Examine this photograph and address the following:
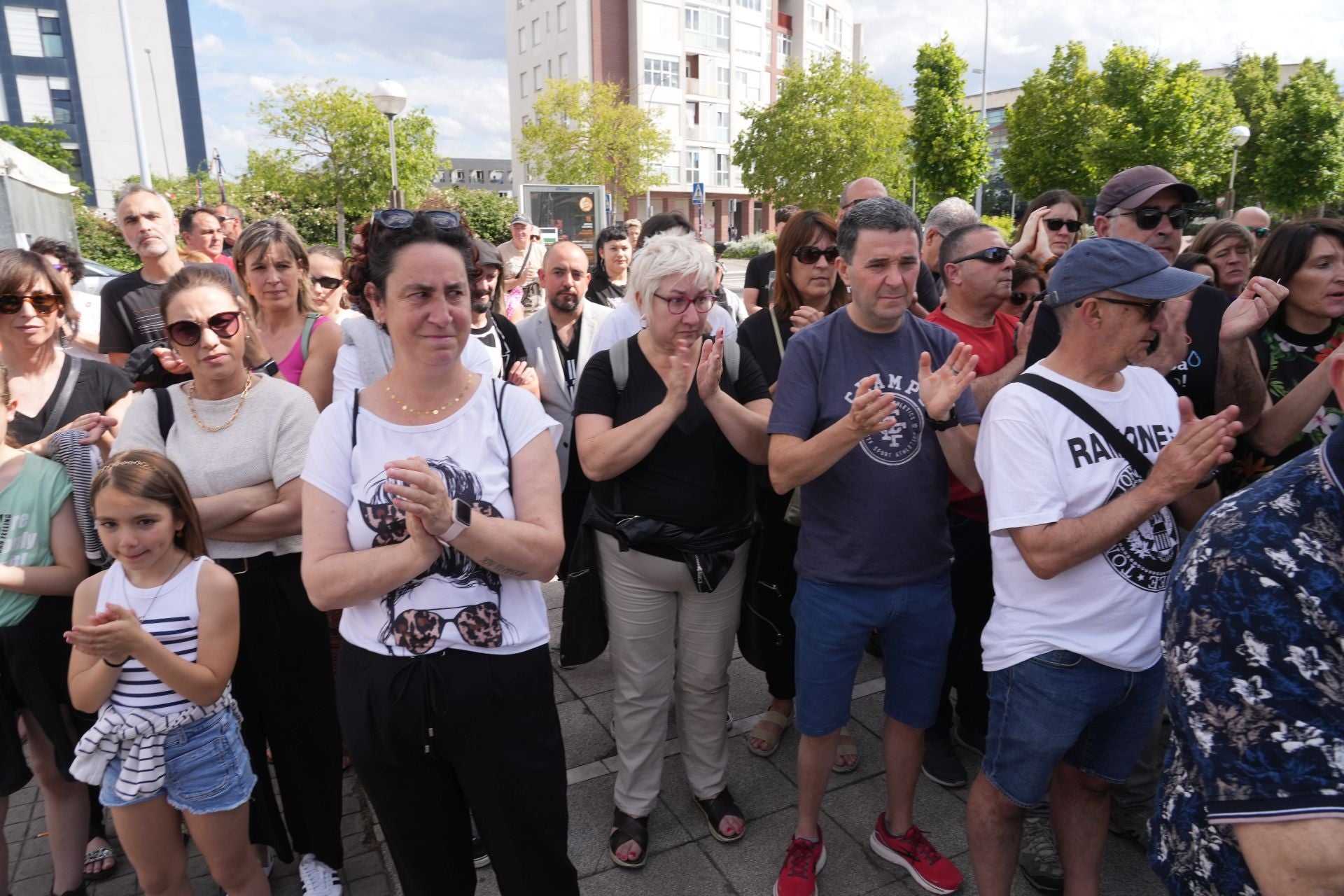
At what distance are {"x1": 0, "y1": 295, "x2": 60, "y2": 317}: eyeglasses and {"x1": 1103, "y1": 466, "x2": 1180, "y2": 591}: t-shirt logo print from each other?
3.69 m

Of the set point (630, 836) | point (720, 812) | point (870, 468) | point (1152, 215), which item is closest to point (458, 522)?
point (870, 468)

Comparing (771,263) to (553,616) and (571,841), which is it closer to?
(553,616)

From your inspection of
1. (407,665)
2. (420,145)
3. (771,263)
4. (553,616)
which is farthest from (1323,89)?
(407,665)

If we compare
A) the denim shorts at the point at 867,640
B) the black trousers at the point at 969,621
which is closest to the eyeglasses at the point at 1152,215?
the black trousers at the point at 969,621

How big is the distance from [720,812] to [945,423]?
1.70 metres

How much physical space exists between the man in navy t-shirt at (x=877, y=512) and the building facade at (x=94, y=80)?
52341 mm

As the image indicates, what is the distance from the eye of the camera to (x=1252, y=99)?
38.8 m

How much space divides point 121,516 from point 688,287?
1.88 meters

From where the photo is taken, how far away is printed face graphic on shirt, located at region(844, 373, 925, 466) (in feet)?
8.46

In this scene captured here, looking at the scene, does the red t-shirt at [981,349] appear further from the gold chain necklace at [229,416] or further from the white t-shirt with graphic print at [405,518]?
the gold chain necklace at [229,416]

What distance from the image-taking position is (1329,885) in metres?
1.13

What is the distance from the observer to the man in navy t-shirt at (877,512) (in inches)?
101

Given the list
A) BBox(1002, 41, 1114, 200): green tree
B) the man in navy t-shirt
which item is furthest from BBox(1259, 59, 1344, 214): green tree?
the man in navy t-shirt

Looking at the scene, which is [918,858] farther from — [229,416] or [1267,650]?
[229,416]
